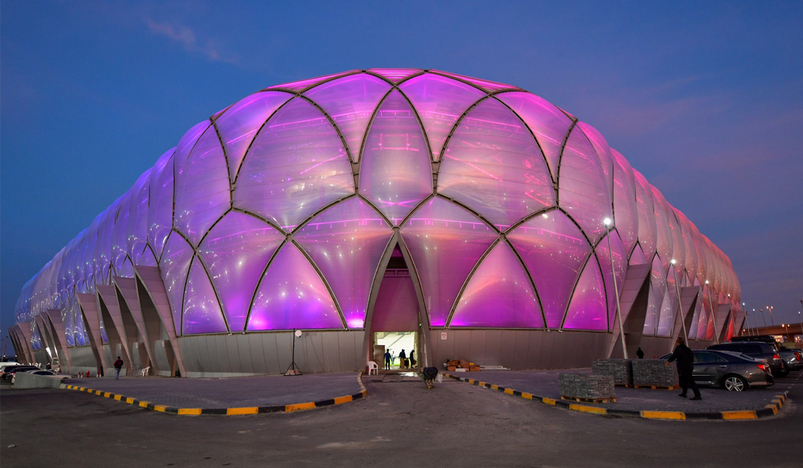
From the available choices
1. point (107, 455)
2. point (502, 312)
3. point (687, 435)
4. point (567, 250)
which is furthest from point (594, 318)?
point (107, 455)

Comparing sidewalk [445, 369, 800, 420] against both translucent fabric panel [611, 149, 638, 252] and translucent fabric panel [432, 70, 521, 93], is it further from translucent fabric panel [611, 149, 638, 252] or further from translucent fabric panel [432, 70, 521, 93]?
translucent fabric panel [432, 70, 521, 93]

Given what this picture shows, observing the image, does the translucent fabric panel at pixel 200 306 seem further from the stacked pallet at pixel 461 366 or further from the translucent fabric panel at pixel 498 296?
the translucent fabric panel at pixel 498 296

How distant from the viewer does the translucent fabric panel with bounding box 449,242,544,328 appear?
25.9 metres

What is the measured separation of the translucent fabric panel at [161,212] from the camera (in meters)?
31.1

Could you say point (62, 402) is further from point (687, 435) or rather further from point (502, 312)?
point (502, 312)

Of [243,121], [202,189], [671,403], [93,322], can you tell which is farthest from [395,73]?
[93,322]

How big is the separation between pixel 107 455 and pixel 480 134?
24.3 m

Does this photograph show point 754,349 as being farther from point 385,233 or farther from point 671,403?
point 385,233

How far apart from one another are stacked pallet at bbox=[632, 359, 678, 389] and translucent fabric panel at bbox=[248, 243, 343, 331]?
14.4 m

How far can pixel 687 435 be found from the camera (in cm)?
841

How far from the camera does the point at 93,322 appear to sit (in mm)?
47031

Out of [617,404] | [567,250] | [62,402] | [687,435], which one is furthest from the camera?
[567,250]

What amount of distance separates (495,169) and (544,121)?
5991 millimetres

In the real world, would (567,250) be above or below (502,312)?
above
